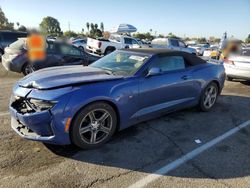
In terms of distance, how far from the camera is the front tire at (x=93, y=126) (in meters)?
3.69

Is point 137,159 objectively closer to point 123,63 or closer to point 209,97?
point 123,63

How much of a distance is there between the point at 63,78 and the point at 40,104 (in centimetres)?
60

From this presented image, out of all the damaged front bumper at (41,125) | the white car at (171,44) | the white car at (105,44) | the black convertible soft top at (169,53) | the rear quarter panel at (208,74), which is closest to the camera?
the damaged front bumper at (41,125)

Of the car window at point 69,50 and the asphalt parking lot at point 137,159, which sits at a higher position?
the car window at point 69,50

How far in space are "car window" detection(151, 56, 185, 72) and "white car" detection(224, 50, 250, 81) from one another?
4325mm

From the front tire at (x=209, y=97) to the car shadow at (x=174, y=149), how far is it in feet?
1.41

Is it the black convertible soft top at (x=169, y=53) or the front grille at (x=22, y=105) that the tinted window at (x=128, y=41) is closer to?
the black convertible soft top at (x=169, y=53)

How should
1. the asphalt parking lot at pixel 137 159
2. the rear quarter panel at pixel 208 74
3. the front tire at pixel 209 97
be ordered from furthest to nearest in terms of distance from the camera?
the front tire at pixel 209 97 < the rear quarter panel at pixel 208 74 < the asphalt parking lot at pixel 137 159

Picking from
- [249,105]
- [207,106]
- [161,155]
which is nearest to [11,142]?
[161,155]

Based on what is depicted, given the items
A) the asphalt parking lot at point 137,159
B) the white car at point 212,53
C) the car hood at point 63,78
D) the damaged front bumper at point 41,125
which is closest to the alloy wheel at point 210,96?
the asphalt parking lot at point 137,159

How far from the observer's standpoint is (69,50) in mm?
9922

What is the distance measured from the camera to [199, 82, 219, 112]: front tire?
5.86 m

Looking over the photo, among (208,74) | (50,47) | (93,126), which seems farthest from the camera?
(50,47)

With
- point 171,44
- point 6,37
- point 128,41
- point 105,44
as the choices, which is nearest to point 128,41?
point 128,41
